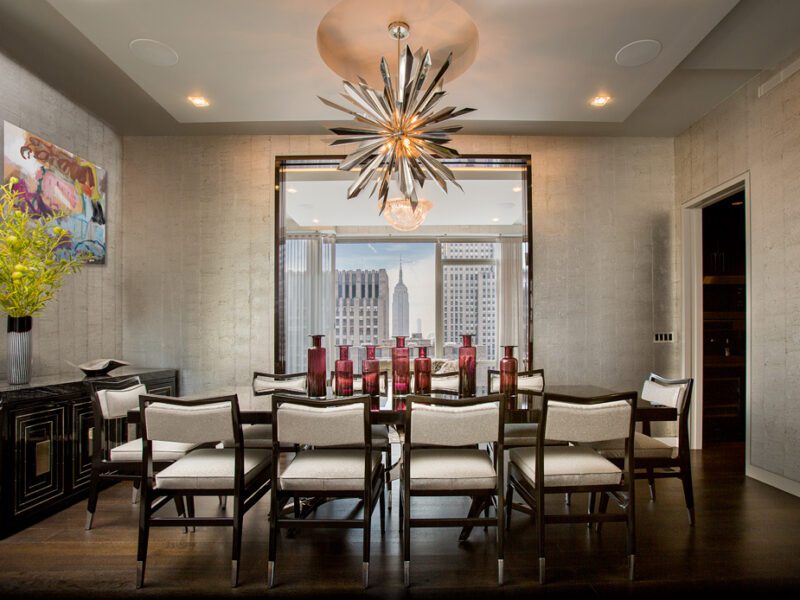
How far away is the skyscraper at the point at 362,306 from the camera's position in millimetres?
7543

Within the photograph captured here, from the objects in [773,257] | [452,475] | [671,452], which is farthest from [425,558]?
[773,257]

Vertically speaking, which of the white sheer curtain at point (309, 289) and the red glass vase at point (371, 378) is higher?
the white sheer curtain at point (309, 289)

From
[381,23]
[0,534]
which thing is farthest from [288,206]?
[0,534]

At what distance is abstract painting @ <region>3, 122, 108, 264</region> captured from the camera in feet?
10.3

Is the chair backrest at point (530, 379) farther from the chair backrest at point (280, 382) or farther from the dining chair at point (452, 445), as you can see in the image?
the chair backrest at point (280, 382)

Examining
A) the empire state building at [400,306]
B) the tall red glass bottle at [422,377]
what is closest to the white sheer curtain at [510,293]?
the empire state building at [400,306]

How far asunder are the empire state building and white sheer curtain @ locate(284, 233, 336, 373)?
1.07 metres

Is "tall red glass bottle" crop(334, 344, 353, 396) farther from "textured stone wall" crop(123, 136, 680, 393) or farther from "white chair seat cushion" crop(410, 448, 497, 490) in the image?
"textured stone wall" crop(123, 136, 680, 393)

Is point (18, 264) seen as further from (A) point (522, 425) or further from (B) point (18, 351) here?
(A) point (522, 425)

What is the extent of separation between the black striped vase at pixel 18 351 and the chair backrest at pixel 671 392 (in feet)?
13.0

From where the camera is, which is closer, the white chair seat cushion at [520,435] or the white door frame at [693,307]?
the white chair seat cushion at [520,435]

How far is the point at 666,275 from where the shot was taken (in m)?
4.41

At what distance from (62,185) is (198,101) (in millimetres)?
1345

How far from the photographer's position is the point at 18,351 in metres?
2.80
